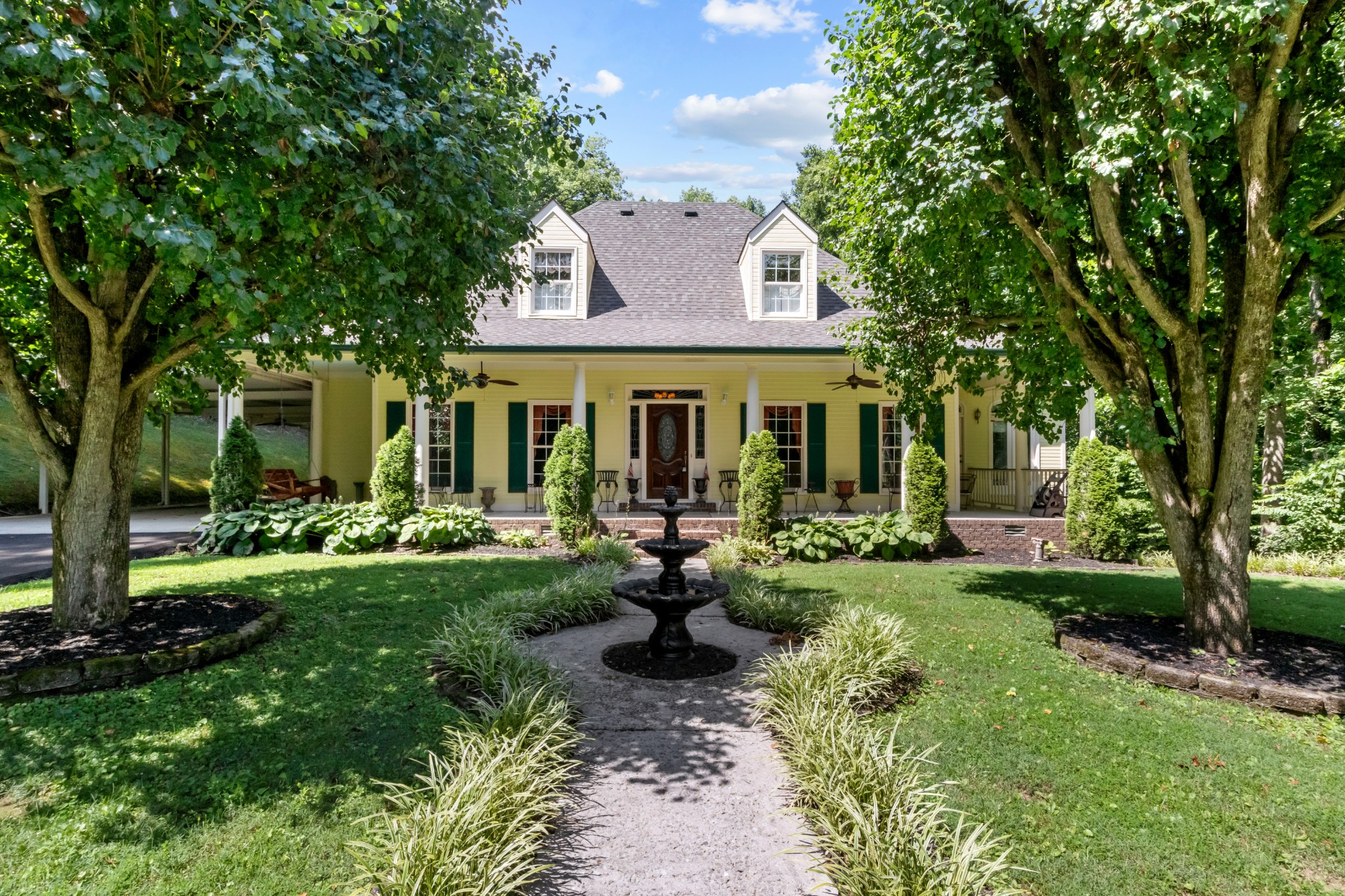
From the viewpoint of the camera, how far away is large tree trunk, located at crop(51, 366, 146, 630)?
195 inches

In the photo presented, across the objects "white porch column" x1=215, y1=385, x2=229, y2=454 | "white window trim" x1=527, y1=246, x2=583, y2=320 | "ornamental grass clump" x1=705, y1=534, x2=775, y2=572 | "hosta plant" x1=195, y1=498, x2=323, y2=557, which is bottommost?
"ornamental grass clump" x1=705, y1=534, x2=775, y2=572

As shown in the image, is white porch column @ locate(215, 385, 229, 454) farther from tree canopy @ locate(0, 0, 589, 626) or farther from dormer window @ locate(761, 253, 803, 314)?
dormer window @ locate(761, 253, 803, 314)

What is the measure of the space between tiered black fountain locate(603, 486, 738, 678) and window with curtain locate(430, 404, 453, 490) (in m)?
8.51

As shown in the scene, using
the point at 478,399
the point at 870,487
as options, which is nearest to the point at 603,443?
the point at 478,399

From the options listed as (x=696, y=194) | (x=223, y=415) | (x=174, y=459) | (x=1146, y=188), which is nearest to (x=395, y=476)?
(x=223, y=415)

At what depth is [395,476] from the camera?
10062 mm

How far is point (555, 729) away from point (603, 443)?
963cm

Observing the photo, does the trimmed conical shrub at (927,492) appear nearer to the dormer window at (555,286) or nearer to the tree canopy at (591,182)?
the dormer window at (555,286)

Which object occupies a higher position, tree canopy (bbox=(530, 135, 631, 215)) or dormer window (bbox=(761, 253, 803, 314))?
tree canopy (bbox=(530, 135, 631, 215))

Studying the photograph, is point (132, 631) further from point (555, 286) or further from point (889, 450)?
point (889, 450)

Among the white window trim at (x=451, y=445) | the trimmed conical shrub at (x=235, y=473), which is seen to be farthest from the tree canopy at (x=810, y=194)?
the trimmed conical shrub at (x=235, y=473)

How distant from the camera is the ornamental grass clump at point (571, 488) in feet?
33.5

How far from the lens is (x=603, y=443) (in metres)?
13.3

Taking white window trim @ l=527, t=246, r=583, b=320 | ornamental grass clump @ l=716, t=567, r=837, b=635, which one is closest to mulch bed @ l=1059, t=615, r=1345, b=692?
ornamental grass clump @ l=716, t=567, r=837, b=635
